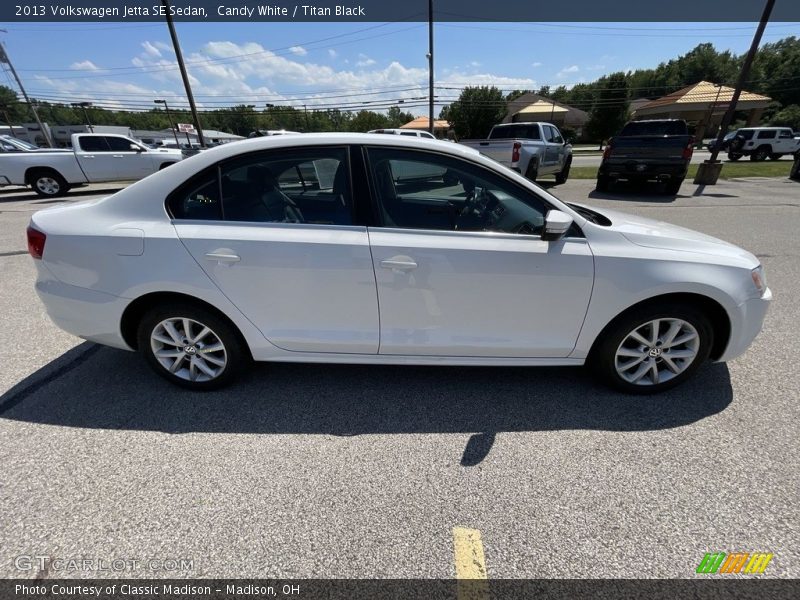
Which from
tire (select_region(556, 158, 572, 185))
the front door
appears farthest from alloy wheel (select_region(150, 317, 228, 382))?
tire (select_region(556, 158, 572, 185))

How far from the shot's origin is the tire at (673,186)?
36.5 ft

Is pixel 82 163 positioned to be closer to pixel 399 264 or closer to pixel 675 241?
pixel 399 264

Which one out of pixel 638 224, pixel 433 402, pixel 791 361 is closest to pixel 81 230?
pixel 433 402

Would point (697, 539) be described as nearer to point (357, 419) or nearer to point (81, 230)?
point (357, 419)

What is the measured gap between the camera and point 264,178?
2488 millimetres

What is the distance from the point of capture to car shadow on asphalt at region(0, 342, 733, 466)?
2.42 metres

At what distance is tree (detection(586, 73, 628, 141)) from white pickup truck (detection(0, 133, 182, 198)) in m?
49.7

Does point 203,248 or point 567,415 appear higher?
point 203,248

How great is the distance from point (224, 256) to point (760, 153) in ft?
115

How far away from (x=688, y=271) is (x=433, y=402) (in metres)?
1.79

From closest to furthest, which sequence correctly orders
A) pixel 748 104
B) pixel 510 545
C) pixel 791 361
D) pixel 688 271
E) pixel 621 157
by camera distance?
pixel 510 545, pixel 688 271, pixel 791 361, pixel 621 157, pixel 748 104

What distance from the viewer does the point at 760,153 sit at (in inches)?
996

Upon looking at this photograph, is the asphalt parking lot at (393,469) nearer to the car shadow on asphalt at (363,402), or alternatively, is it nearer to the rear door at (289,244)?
the car shadow on asphalt at (363,402)

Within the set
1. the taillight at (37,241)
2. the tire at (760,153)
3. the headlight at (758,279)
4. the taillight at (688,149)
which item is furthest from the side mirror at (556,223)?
the tire at (760,153)
